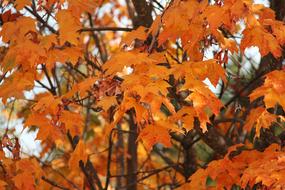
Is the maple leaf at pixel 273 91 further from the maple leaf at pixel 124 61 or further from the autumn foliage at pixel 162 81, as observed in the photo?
the maple leaf at pixel 124 61

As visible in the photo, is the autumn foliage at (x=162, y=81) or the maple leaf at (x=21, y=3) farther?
the maple leaf at (x=21, y=3)

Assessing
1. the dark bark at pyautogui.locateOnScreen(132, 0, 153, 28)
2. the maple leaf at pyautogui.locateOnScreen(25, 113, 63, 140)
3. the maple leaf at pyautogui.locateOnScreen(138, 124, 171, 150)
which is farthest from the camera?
the dark bark at pyautogui.locateOnScreen(132, 0, 153, 28)

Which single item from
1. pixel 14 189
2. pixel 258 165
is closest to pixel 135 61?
pixel 258 165

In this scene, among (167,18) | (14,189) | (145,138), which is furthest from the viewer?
(14,189)

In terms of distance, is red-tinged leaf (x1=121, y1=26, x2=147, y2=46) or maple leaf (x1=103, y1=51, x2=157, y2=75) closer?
maple leaf (x1=103, y1=51, x2=157, y2=75)

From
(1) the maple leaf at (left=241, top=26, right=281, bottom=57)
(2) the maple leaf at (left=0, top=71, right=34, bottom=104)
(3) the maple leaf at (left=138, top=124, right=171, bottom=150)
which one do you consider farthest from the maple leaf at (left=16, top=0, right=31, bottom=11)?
(1) the maple leaf at (left=241, top=26, right=281, bottom=57)

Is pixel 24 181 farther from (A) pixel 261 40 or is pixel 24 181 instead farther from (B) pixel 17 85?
(A) pixel 261 40

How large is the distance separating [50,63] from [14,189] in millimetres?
713

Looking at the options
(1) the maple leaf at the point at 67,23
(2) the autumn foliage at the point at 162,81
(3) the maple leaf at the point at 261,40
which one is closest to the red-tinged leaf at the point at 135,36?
(2) the autumn foliage at the point at 162,81

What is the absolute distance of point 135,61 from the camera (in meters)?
2.28

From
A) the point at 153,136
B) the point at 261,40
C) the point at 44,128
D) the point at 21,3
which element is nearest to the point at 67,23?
the point at 21,3

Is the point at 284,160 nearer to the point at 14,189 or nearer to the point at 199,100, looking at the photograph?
the point at 199,100

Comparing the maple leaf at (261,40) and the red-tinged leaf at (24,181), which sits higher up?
the maple leaf at (261,40)

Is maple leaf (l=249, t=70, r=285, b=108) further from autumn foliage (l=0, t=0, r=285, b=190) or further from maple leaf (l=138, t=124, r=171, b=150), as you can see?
maple leaf (l=138, t=124, r=171, b=150)
